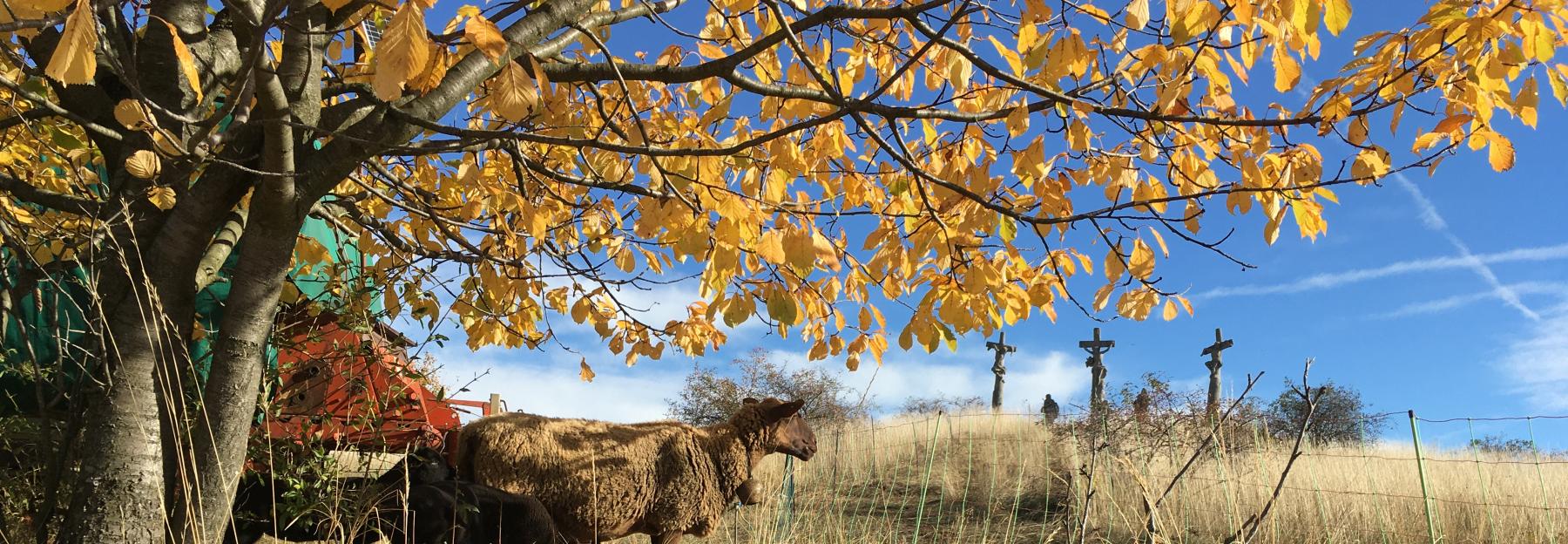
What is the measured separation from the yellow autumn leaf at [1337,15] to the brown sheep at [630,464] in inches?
167

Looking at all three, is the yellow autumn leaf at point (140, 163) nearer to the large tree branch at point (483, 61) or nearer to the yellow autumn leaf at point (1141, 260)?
the large tree branch at point (483, 61)

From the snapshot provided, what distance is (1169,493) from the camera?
25.1 feet

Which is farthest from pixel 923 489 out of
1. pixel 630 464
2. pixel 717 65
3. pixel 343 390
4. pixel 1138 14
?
pixel 1138 14

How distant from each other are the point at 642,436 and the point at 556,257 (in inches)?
57.8

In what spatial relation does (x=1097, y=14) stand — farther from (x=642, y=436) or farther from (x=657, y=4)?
(x=642, y=436)

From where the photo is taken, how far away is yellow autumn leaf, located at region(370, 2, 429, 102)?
201 cm

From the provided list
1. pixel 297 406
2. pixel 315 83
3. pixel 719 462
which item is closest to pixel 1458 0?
pixel 315 83

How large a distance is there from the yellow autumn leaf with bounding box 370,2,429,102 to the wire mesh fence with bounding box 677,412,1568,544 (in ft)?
12.7

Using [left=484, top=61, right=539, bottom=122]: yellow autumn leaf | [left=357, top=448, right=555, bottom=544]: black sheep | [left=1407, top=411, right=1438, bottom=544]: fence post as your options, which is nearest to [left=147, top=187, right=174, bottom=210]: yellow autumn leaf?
[left=357, top=448, right=555, bottom=544]: black sheep

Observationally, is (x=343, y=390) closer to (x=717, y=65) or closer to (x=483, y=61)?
(x=483, y=61)

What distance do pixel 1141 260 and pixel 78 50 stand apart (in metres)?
3.56

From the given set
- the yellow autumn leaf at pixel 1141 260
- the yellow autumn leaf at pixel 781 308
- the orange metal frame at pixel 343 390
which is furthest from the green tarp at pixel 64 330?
the yellow autumn leaf at pixel 1141 260

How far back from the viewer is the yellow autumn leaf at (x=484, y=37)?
2.25 m

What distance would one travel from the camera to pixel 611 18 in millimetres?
4676
